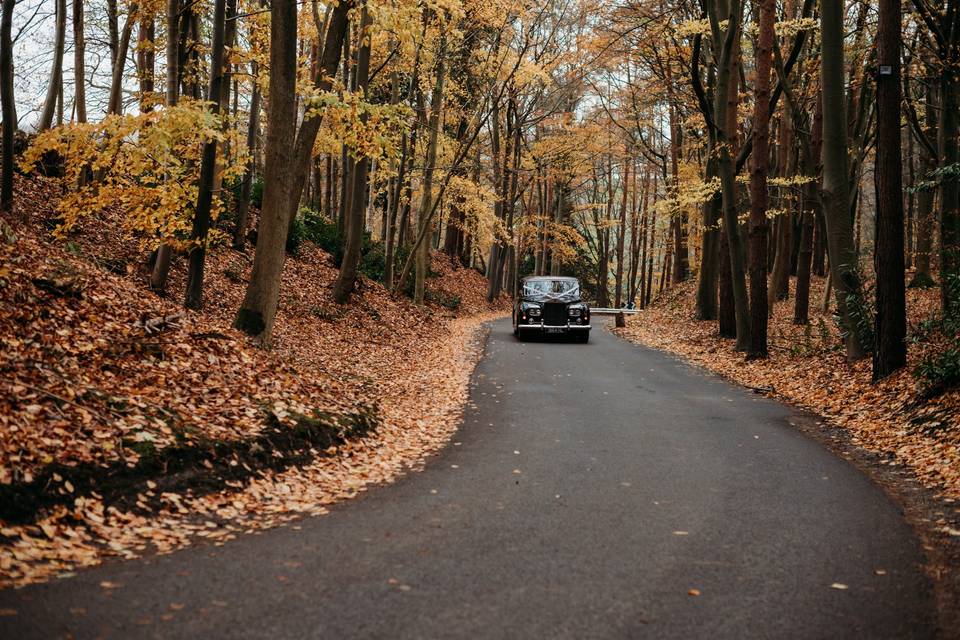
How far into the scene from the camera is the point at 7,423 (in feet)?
16.7

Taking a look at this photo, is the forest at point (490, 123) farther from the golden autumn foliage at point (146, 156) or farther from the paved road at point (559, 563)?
the paved road at point (559, 563)

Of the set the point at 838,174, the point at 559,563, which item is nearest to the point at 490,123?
the point at 838,174

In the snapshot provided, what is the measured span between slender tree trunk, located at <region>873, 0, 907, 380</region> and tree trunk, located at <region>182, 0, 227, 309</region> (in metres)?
9.81

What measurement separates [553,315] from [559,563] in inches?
629

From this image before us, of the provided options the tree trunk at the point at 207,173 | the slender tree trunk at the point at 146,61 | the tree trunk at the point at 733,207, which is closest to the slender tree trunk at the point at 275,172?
the tree trunk at the point at 207,173

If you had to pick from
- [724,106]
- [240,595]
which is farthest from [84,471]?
[724,106]

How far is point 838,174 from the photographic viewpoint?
40.9 ft

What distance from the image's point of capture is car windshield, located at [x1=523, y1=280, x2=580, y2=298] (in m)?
20.8

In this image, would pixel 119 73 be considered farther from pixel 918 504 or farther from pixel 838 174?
pixel 918 504

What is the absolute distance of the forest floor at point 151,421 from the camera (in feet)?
15.3

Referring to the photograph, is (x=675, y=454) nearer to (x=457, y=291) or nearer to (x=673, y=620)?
(x=673, y=620)

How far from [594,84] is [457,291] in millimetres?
11124

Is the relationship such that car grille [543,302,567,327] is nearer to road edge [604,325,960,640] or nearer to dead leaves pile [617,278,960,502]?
dead leaves pile [617,278,960,502]

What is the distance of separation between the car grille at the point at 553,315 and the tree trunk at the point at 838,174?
340 inches
